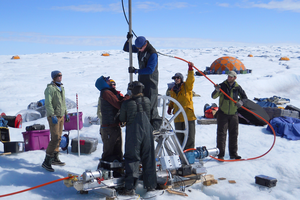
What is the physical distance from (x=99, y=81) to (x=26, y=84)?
49.8 feet

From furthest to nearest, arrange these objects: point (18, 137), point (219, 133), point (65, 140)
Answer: point (18, 137) → point (65, 140) → point (219, 133)

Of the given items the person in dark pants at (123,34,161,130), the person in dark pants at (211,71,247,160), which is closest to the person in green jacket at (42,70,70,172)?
the person in dark pants at (123,34,161,130)

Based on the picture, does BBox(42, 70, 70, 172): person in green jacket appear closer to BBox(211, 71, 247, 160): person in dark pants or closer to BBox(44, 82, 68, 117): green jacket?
BBox(44, 82, 68, 117): green jacket

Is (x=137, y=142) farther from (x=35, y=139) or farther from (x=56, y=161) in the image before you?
(x=35, y=139)

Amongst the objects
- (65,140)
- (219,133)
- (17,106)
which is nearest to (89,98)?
(17,106)

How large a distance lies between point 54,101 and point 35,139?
1659 mm

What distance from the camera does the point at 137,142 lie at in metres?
4.10

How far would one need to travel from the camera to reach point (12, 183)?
4609 mm

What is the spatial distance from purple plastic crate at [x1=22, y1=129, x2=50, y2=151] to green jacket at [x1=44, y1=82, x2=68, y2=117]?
1.41 meters

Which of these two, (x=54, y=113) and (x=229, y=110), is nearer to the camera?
(x=54, y=113)

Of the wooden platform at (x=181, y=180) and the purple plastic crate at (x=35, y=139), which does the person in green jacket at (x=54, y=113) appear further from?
the wooden platform at (x=181, y=180)

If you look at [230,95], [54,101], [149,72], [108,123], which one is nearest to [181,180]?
[108,123]

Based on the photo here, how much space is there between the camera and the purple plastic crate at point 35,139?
6410 millimetres

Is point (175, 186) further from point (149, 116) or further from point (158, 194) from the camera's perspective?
point (149, 116)
